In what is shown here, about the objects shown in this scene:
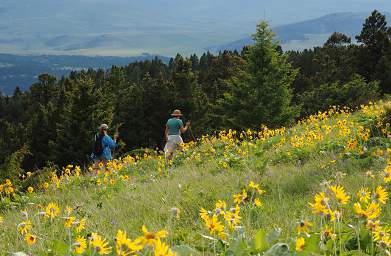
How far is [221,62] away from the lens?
69.4 m

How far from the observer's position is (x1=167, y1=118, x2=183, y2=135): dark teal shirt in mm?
14109

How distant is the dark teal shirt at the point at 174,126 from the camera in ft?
46.3

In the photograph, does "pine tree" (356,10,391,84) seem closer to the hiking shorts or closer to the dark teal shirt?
the dark teal shirt

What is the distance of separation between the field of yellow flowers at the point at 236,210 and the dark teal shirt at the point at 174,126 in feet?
8.52

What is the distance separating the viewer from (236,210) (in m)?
3.11

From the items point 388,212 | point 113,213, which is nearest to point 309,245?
point 388,212

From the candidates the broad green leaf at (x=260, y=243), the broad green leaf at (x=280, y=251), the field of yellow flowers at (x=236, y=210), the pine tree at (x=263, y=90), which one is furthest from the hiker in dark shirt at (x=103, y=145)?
the pine tree at (x=263, y=90)

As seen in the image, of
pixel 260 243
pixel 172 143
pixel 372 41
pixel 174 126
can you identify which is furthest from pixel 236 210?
pixel 372 41

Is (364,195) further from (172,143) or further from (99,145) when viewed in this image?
(99,145)

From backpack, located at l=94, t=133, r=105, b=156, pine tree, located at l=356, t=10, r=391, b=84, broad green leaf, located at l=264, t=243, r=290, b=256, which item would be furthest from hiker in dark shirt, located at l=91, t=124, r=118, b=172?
pine tree, located at l=356, t=10, r=391, b=84

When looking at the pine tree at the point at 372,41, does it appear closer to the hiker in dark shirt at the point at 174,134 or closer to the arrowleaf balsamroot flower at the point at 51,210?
the hiker in dark shirt at the point at 174,134

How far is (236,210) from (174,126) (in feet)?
36.4

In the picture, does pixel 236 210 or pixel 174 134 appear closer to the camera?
pixel 236 210

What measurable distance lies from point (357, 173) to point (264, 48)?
96.1ft
